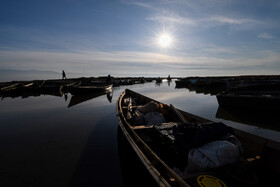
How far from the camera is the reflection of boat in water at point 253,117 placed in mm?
9547

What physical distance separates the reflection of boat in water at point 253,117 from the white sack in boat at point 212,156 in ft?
28.5

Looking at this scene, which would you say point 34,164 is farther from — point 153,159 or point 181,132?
point 181,132

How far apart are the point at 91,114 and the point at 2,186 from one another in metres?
8.18

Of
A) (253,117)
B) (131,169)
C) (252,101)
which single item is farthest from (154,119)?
(252,101)

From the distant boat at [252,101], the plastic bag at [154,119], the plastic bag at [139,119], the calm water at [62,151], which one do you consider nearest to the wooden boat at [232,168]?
the calm water at [62,151]

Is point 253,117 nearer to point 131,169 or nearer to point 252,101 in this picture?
point 252,101

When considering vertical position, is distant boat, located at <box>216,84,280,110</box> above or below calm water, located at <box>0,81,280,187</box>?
above

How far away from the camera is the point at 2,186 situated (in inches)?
169

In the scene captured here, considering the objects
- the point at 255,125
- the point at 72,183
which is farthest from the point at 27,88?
the point at 255,125

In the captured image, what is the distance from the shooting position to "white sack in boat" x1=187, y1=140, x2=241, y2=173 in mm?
3035

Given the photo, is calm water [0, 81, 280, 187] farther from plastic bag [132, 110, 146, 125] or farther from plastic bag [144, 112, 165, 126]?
plastic bag [144, 112, 165, 126]

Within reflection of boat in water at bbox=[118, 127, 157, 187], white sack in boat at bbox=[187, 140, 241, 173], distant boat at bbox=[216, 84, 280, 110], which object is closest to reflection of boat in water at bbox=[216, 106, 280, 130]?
distant boat at bbox=[216, 84, 280, 110]

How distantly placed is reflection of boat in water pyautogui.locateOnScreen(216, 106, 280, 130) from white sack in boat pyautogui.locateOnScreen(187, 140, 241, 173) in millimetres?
8700

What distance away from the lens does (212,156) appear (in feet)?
10.0
